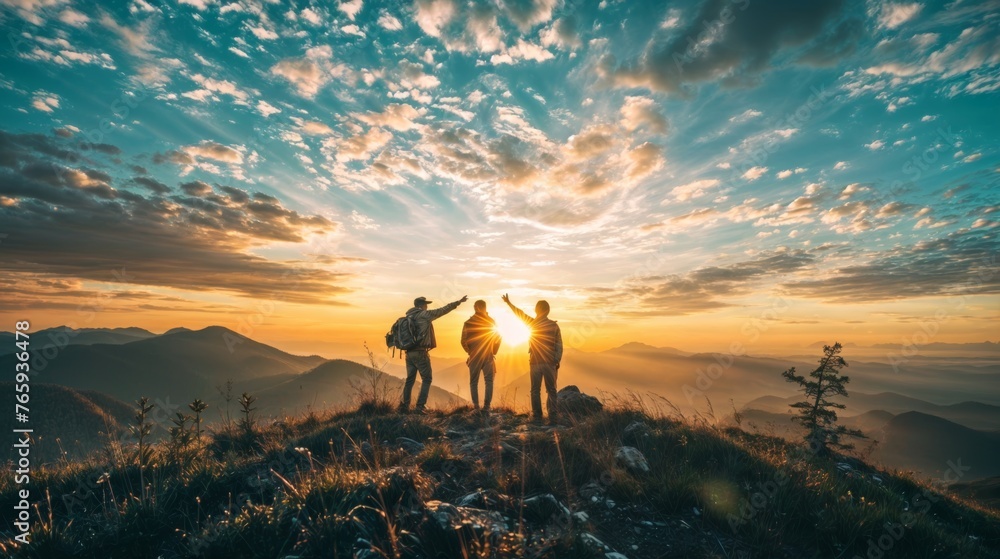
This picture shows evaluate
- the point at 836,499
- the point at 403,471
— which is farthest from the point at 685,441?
the point at 403,471

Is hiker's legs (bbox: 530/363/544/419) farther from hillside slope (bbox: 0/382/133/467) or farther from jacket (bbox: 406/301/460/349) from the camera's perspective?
A: hillside slope (bbox: 0/382/133/467)

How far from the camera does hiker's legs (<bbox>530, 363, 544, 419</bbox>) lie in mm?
10570

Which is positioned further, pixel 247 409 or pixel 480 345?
pixel 480 345

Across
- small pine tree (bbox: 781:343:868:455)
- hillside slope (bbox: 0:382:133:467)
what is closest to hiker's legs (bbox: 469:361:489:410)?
small pine tree (bbox: 781:343:868:455)

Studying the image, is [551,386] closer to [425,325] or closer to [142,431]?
[425,325]

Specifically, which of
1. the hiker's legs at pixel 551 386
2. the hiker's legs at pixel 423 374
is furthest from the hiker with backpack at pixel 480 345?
the hiker's legs at pixel 551 386

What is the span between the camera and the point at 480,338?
1196 centimetres

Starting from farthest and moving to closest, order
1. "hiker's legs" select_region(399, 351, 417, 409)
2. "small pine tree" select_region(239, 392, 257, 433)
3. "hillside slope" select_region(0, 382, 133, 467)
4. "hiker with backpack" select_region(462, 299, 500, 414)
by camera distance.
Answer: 1. "hillside slope" select_region(0, 382, 133, 467)
2. "hiker with backpack" select_region(462, 299, 500, 414)
3. "hiker's legs" select_region(399, 351, 417, 409)
4. "small pine tree" select_region(239, 392, 257, 433)

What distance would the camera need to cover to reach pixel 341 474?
401 cm

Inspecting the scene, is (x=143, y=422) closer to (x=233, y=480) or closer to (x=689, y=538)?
(x=233, y=480)

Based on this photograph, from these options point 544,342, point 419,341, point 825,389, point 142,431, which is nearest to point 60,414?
point 419,341

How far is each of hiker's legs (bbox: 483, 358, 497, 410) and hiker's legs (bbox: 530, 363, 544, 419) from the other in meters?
1.48

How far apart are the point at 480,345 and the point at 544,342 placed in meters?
2.27

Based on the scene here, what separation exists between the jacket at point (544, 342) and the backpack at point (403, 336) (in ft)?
11.0
